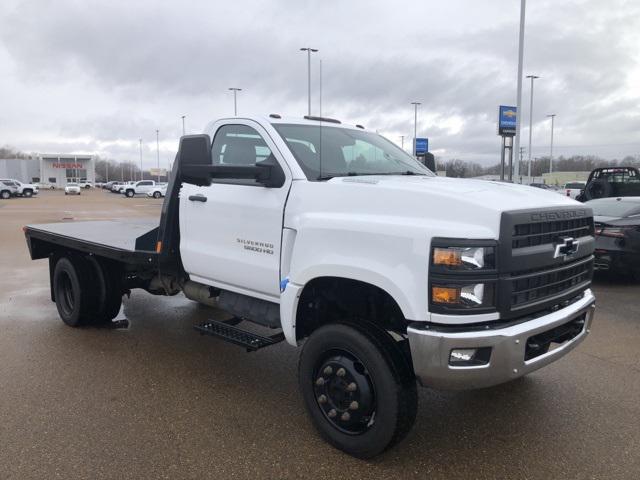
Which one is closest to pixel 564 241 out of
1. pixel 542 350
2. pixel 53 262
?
pixel 542 350

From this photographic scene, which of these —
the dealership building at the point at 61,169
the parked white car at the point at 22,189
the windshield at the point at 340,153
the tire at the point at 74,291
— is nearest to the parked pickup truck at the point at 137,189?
the parked white car at the point at 22,189

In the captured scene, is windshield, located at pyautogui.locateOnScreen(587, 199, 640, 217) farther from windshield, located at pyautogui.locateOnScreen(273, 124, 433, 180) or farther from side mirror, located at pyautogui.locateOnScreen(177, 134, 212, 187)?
side mirror, located at pyautogui.locateOnScreen(177, 134, 212, 187)

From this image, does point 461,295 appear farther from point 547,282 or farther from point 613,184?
point 613,184

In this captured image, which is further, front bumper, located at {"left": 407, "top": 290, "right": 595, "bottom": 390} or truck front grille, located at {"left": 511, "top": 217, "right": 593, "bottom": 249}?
truck front grille, located at {"left": 511, "top": 217, "right": 593, "bottom": 249}

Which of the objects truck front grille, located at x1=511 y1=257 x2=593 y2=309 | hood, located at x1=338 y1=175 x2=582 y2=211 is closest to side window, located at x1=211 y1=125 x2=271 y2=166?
hood, located at x1=338 y1=175 x2=582 y2=211

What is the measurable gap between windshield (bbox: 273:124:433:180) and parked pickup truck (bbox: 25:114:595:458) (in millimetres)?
17

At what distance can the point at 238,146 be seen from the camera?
175 inches

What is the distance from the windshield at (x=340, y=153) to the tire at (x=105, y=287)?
297 cm

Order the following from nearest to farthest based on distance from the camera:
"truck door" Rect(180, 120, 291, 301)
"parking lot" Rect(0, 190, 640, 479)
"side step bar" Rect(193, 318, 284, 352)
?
"parking lot" Rect(0, 190, 640, 479)
"truck door" Rect(180, 120, 291, 301)
"side step bar" Rect(193, 318, 284, 352)

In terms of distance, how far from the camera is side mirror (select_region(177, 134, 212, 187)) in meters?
3.82

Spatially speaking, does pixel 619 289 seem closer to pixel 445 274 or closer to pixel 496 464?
pixel 496 464

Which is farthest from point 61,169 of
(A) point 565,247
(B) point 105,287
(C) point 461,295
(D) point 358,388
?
(C) point 461,295

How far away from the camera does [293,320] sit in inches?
145

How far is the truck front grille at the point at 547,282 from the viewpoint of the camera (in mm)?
3027
